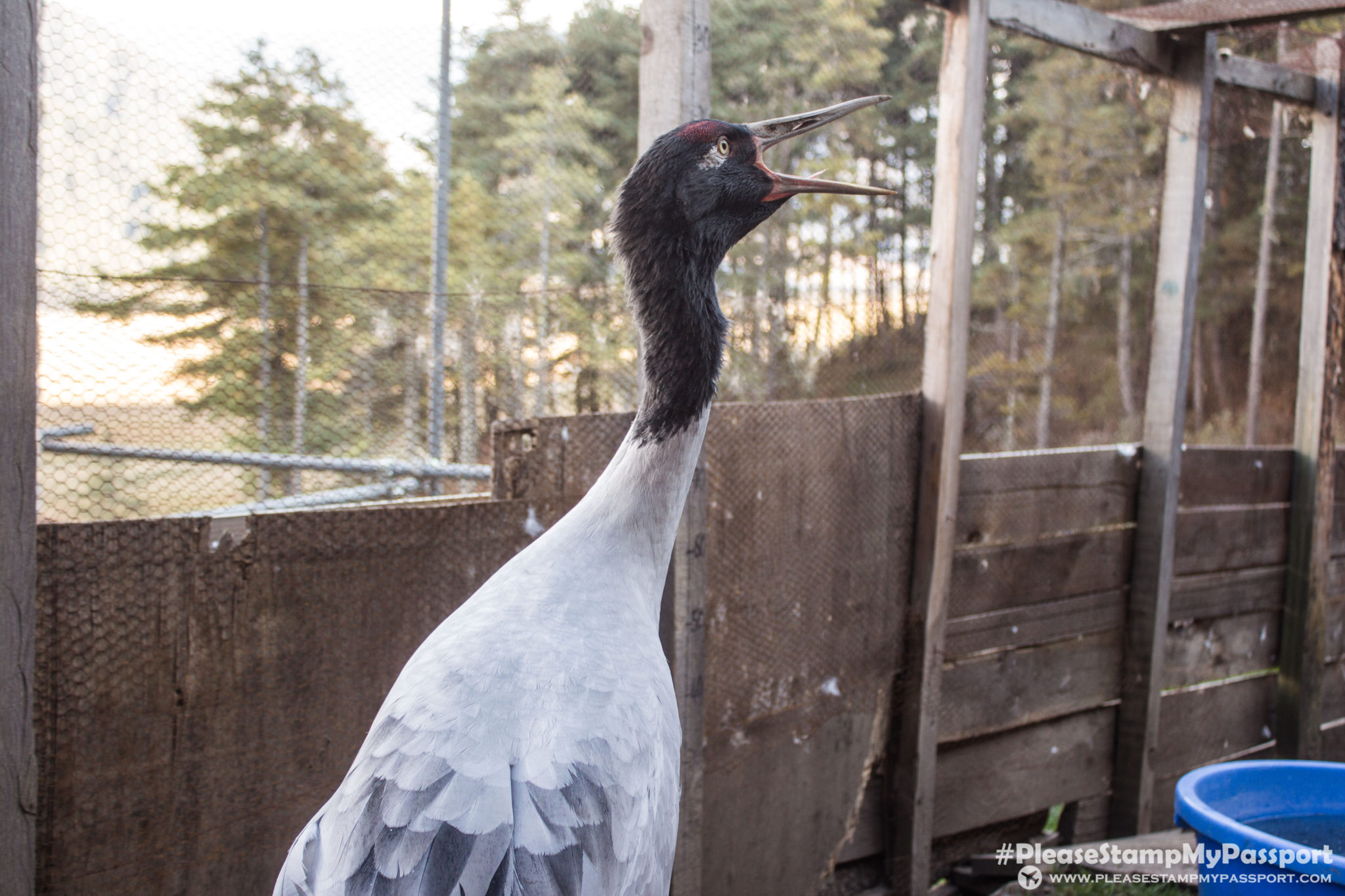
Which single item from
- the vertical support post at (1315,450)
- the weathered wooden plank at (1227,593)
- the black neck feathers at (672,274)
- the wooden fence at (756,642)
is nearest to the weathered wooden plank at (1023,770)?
the wooden fence at (756,642)

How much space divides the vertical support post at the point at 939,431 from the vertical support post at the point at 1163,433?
118cm

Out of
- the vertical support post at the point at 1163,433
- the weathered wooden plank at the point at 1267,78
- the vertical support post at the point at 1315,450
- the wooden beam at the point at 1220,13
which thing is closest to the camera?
the wooden beam at the point at 1220,13

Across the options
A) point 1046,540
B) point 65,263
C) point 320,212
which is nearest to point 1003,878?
point 1046,540

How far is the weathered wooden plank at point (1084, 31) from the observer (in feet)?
10.1

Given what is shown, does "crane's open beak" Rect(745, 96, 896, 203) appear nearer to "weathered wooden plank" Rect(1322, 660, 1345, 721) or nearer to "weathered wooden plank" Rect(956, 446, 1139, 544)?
"weathered wooden plank" Rect(956, 446, 1139, 544)

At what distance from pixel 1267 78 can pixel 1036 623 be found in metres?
→ 2.69

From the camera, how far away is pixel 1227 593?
423 centimetres

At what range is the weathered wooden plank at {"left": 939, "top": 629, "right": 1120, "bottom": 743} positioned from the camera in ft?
11.0

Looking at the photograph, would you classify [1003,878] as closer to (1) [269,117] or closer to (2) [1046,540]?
(2) [1046,540]

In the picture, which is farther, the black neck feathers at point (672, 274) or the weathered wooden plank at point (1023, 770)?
the weathered wooden plank at point (1023, 770)

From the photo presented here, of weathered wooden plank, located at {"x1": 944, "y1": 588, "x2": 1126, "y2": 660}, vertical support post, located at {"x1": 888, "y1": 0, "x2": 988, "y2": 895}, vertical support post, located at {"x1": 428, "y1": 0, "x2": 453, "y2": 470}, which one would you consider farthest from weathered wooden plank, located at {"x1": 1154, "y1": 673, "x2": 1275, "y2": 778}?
vertical support post, located at {"x1": 428, "y1": 0, "x2": 453, "y2": 470}

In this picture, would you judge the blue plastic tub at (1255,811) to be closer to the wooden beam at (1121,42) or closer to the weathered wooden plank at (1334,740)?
the weathered wooden plank at (1334,740)


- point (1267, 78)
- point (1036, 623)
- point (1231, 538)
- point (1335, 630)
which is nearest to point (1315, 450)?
point (1231, 538)

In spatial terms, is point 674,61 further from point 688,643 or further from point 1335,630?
point 1335,630
